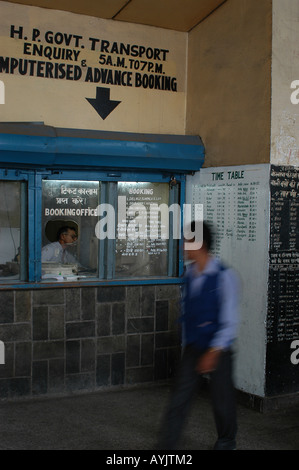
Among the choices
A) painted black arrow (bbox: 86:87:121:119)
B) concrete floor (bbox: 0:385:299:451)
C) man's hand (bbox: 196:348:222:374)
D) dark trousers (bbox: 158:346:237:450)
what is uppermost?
painted black arrow (bbox: 86:87:121:119)

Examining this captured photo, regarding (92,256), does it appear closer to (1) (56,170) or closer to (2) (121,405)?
(1) (56,170)

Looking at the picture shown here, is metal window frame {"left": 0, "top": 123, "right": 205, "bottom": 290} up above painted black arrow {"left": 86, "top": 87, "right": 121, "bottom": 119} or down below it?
below

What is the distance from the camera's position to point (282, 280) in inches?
221

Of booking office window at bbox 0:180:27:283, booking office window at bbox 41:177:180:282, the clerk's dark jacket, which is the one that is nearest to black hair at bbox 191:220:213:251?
the clerk's dark jacket

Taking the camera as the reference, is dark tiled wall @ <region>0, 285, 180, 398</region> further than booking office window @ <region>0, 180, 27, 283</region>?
No

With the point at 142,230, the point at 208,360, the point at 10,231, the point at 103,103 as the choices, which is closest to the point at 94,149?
the point at 103,103

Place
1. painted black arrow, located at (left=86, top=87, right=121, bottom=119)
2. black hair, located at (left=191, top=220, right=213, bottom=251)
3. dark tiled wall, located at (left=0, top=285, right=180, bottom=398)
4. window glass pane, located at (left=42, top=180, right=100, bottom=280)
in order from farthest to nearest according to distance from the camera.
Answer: painted black arrow, located at (left=86, top=87, right=121, bottom=119) < window glass pane, located at (left=42, top=180, right=100, bottom=280) < dark tiled wall, located at (left=0, top=285, right=180, bottom=398) < black hair, located at (left=191, top=220, right=213, bottom=251)

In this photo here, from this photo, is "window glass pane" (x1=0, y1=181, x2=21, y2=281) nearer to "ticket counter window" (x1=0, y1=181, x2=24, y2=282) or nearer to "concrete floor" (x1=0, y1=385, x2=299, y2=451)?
"ticket counter window" (x1=0, y1=181, x2=24, y2=282)

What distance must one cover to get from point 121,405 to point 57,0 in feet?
14.5

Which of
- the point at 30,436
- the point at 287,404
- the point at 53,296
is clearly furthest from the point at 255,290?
the point at 30,436

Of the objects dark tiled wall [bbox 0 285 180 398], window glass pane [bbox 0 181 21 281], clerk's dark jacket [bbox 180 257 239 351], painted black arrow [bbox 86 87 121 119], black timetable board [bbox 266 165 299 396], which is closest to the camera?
clerk's dark jacket [bbox 180 257 239 351]

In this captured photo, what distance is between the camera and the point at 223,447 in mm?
4445

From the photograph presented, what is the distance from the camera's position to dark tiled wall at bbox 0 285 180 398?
5.84 m

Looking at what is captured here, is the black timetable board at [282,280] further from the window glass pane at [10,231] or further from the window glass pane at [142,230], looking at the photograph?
the window glass pane at [10,231]
